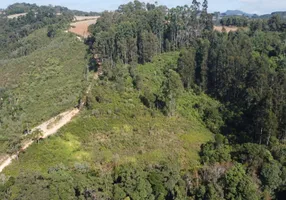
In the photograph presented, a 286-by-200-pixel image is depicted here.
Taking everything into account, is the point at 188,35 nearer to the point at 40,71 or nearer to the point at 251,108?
the point at 251,108

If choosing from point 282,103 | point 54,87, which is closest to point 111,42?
point 54,87

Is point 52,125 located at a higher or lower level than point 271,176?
higher

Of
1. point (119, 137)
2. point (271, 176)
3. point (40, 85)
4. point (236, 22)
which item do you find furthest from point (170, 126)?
point (236, 22)

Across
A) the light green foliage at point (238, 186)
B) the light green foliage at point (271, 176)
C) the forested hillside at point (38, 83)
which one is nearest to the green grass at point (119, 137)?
the forested hillside at point (38, 83)

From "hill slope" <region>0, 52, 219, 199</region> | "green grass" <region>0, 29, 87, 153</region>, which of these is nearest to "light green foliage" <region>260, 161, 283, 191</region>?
"hill slope" <region>0, 52, 219, 199</region>

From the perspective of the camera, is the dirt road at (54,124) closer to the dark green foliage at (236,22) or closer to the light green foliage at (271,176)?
the light green foliage at (271,176)

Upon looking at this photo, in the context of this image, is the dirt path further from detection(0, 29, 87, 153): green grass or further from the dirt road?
detection(0, 29, 87, 153): green grass

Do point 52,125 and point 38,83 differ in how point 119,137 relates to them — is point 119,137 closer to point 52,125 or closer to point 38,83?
point 52,125
